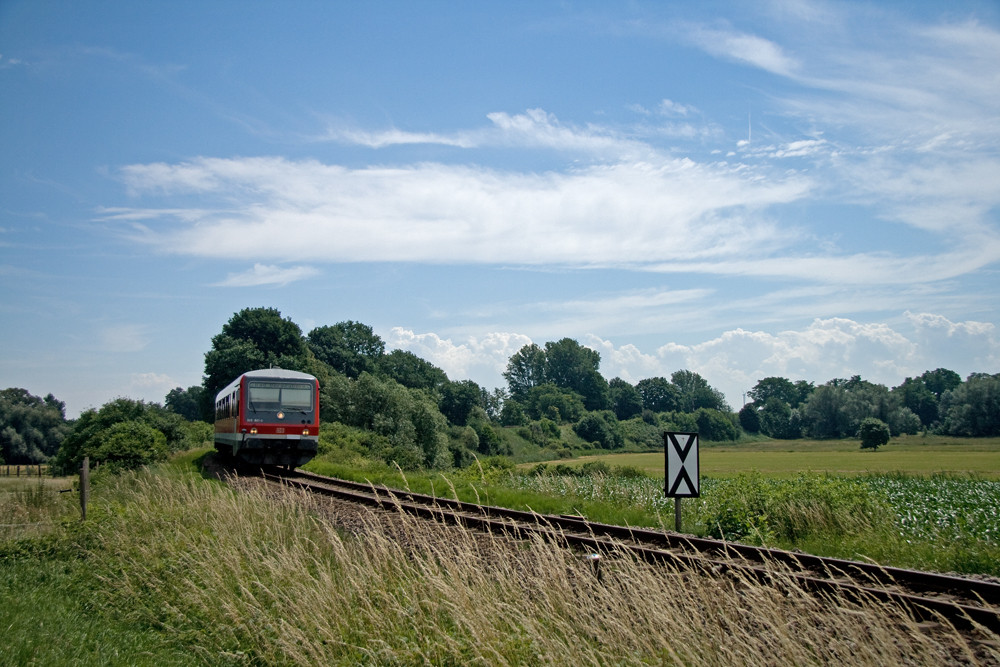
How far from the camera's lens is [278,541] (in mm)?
9148

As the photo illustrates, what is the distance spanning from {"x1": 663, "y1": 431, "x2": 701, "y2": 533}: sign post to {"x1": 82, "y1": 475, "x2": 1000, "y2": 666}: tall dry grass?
2717 millimetres

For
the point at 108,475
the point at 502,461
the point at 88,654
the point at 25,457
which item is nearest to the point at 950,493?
the point at 502,461

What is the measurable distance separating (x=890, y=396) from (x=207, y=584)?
80.6 meters

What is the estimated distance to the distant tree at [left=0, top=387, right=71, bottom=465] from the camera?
2442 inches

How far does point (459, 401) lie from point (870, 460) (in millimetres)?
54226

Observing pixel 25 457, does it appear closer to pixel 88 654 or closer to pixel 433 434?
pixel 433 434

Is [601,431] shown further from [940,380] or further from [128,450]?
[128,450]

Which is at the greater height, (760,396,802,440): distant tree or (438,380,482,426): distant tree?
(438,380,482,426): distant tree

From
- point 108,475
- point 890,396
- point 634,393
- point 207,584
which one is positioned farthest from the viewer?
point 634,393

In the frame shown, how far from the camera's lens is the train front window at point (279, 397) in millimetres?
22203

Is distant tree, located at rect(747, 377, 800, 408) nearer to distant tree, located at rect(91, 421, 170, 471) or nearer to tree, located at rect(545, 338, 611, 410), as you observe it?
tree, located at rect(545, 338, 611, 410)

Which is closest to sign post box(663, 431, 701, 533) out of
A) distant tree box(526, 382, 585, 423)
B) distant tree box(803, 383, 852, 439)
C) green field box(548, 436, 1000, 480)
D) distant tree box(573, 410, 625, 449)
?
green field box(548, 436, 1000, 480)

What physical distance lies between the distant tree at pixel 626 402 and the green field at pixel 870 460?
2470 inches

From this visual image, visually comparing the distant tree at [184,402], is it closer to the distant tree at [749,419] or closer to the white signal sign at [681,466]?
the distant tree at [749,419]
